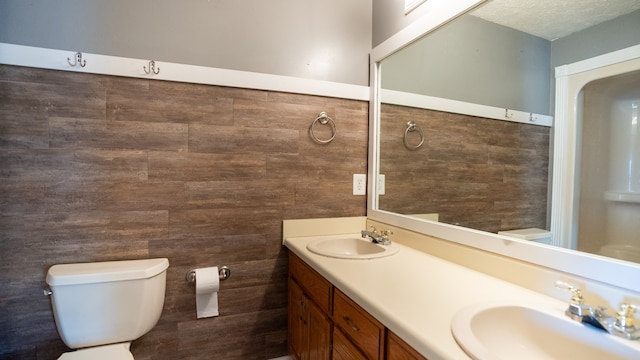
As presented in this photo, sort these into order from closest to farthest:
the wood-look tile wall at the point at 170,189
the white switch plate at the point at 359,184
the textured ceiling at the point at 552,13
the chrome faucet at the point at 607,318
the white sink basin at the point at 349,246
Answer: the chrome faucet at the point at 607,318 → the textured ceiling at the point at 552,13 → the wood-look tile wall at the point at 170,189 → the white sink basin at the point at 349,246 → the white switch plate at the point at 359,184

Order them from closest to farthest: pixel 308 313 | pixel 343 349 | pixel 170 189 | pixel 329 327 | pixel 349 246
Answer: pixel 343 349 → pixel 329 327 → pixel 308 313 → pixel 170 189 → pixel 349 246

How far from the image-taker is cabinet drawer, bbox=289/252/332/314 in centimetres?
122

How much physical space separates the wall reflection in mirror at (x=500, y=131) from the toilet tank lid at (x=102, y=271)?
1.34 m

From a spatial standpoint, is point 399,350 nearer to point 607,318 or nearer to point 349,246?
point 607,318

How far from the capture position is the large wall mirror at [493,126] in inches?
39.3

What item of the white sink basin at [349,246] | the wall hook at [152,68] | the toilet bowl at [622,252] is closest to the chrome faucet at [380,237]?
the white sink basin at [349,246]

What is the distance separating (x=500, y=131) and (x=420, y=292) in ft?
3.21

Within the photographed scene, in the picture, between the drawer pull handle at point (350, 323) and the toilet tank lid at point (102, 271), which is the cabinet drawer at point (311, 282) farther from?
the toilet tank lid at point (102, 271)

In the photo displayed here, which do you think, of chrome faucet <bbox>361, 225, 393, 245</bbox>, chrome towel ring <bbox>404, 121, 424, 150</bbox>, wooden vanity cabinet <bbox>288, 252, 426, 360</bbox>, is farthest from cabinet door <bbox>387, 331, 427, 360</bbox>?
chrome towel ring <bbox>404, 121, 424, 150</bbox>

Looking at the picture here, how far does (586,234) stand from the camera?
3.36 ft

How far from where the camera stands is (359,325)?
97 cm

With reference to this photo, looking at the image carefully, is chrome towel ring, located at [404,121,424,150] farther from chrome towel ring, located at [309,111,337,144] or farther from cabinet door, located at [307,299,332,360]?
cabinet door, located at [307,299,332,360]

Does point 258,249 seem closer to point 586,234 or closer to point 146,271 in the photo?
point 146,271

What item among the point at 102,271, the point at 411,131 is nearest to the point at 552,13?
the point at 411,131
